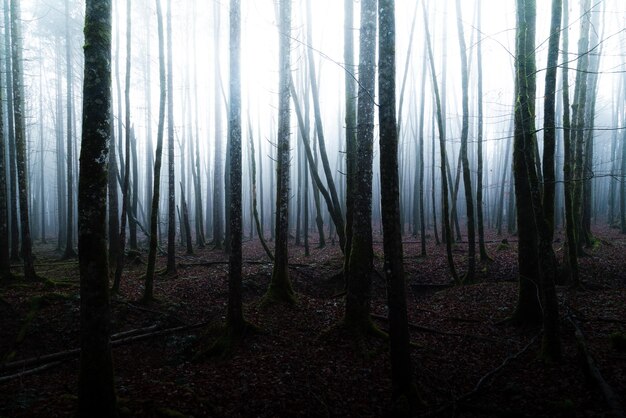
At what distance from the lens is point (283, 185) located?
318 inches

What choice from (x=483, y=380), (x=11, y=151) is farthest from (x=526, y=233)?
(x=11, y=151)

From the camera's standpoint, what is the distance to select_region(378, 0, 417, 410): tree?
4.08 meters

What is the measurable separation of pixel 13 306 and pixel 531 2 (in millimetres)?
10951

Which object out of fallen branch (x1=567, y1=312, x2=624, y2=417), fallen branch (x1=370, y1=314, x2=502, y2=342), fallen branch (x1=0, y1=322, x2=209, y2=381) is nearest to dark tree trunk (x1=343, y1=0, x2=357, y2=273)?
fallen branch (x1=370, y1=314, x2=502, y2=342)

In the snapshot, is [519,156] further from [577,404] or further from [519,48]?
[577,404]

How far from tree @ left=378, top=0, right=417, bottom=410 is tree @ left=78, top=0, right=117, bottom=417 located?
2.97 meters

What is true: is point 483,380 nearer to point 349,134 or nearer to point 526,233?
point 526,233

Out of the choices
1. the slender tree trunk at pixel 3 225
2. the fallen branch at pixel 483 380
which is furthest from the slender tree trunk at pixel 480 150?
the slender tree trunk at pixel 3 225

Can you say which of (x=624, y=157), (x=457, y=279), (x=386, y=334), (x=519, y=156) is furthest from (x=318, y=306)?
(x=624, y=157)

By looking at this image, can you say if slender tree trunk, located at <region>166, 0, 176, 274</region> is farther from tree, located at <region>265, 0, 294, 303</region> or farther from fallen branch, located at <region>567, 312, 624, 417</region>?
fallen branch, located at <region>567, 312, 624, 417</region>

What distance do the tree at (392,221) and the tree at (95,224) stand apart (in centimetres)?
297

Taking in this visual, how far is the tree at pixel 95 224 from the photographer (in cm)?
344

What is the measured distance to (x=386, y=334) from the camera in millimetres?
6055

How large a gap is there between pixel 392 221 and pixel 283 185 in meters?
4.36
